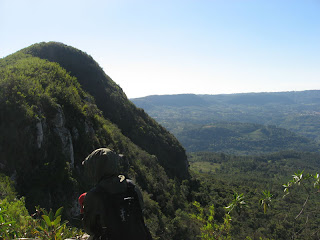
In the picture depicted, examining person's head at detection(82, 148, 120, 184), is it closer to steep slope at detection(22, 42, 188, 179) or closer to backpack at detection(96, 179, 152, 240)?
backpack at detection(96, 179, 152, 240)

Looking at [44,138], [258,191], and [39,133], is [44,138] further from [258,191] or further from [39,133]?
[258,191]

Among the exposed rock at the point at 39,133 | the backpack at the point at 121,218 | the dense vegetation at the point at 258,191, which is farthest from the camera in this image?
the dense vegetation at the point at 258,191

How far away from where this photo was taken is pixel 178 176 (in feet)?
183

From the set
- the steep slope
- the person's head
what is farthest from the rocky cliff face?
the steep slope

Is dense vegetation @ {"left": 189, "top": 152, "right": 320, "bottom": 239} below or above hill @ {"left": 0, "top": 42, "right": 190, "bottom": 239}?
below

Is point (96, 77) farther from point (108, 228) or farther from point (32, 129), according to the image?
point (108, 228)

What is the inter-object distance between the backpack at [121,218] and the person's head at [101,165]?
252 millimetres

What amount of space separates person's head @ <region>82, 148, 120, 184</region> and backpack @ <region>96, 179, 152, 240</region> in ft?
0.83

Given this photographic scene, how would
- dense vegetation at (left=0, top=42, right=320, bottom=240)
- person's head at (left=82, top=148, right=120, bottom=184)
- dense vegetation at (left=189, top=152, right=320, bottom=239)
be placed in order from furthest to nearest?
dense vegetation at (left=189, top=152, right=320, bottom=239) → dense vegetation at (left=0, top=42, right=320, bottom=240) → person's head at (left=82, top=148, right=120, bottom=184)

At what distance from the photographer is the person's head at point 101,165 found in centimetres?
358

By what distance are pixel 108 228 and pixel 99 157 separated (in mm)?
1043

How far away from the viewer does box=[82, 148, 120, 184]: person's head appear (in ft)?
11.8

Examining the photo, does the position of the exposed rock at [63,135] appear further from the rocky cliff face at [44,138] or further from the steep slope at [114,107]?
the steep slope at [114,107]

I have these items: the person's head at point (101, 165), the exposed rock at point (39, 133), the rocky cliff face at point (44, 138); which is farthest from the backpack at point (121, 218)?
the exposed rock at point (39, 133)
